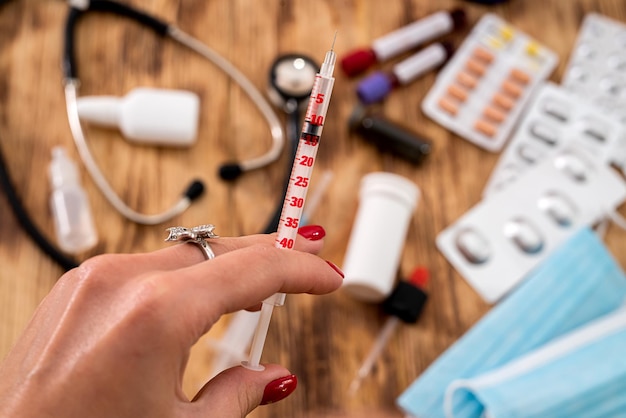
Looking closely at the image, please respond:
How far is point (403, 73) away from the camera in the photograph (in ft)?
2.98

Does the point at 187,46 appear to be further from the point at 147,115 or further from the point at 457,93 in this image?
the point at 457,93

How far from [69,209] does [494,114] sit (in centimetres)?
68

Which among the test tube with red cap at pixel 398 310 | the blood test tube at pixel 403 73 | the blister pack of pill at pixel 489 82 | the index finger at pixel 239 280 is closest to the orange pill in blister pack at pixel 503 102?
the blister pack of pill at pixel 489 82

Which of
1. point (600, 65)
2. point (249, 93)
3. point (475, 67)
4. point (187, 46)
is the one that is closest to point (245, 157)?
point (249, 93)

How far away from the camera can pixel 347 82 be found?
3.01 feet

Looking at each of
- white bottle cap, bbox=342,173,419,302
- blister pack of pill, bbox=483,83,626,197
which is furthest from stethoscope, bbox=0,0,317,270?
blister pack of pill, bbox=483,83,626,197

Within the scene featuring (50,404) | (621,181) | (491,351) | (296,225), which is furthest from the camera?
(621,181)

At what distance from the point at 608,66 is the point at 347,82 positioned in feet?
1.52

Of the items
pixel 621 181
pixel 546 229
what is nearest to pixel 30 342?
pixel 546 229

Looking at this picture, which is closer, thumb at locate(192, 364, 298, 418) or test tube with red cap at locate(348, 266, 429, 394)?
thumb at locate(192, 364, 298, 418)

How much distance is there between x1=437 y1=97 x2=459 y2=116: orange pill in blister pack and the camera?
908mm

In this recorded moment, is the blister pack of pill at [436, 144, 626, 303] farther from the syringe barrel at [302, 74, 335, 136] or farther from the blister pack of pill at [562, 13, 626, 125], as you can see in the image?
the syringe barrel at [302, 74, 335, 136]

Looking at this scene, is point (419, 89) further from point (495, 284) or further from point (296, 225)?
point (296, 225)

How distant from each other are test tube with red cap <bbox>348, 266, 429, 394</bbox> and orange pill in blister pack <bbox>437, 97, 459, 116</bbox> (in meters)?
0.30
